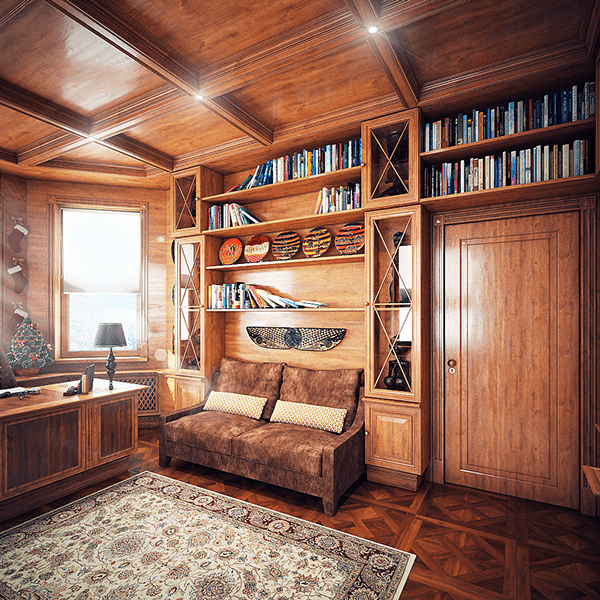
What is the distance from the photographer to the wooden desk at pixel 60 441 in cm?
253

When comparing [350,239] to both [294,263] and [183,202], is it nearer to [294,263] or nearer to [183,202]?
[294,263]

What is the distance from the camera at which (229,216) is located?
3898 mm

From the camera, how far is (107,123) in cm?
312

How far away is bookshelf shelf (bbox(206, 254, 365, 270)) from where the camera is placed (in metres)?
3.27

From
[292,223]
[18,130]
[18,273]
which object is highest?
[18,130]

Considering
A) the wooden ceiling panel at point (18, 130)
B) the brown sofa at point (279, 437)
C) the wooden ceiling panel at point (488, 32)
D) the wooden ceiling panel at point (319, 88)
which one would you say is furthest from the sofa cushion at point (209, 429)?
the wooden ceiling panel at point (488, 32)

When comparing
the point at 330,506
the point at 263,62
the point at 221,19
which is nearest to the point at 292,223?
the point at 263,62

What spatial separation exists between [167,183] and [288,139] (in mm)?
1875

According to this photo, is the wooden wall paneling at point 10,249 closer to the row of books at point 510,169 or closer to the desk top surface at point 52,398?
the desk top surface at point 52,398

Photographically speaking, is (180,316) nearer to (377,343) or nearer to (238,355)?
(238,355)

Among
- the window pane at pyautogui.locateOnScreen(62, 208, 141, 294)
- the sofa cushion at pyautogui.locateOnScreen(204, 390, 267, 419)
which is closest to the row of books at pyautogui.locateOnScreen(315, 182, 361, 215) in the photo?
the sofa cushion at pyautogui.locateOnScreen(204, 390, 267, 419)

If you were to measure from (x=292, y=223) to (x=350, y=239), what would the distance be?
582 mm

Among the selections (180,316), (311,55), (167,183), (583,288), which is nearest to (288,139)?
(311,55)

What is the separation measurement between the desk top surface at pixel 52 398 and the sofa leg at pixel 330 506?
191cm
